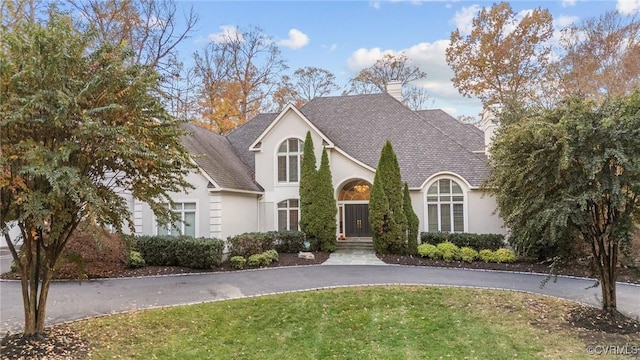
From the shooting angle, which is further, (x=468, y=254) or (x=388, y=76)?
(x=388, y=76)

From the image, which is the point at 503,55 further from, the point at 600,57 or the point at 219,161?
the point at 219,161

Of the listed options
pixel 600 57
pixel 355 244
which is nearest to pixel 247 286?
pixel 355 244

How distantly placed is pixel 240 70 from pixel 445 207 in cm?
2234

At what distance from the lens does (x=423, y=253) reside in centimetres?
1575

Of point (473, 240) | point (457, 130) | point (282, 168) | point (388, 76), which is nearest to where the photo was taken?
point (473, 240)

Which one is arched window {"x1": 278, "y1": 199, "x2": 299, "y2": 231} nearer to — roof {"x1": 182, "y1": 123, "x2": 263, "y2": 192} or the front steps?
roof {"x1": 182, "y1": 123, "x2": 263, "y2": 192}

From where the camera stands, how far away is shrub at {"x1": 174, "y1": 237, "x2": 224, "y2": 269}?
13.9 metres

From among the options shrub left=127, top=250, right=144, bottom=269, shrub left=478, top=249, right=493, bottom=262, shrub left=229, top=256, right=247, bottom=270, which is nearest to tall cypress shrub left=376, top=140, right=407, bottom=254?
shrub left=478, top=249, right=493, bottom=262

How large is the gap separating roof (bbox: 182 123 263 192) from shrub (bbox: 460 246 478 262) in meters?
9.35

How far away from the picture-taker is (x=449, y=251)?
599 inches

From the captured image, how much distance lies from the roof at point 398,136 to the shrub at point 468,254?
338 cm

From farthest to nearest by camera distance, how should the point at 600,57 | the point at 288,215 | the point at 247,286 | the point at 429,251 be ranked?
1. the point at 600,57
2. the point at 288,215
3. the point at 429,251
4. the point at 247,286

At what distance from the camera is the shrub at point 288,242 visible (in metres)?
16.9

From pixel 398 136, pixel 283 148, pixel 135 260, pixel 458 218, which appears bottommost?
pixel 135 260
